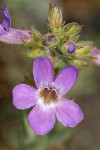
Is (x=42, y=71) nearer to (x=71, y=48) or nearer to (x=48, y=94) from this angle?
(x=71, y=48)

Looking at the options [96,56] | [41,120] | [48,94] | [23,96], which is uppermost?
[96,56]

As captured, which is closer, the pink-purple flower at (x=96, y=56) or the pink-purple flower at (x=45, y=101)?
the pink-purple flower at (x=45, y=101)

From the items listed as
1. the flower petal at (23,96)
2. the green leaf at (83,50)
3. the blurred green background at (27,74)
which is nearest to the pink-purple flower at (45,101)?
the flower petal at (23,96)

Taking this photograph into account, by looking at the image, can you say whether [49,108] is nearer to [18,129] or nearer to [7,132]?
[18,129]

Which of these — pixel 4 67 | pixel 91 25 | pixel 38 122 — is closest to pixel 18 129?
pixel 4 67

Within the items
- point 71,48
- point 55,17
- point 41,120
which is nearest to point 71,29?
point 55,17

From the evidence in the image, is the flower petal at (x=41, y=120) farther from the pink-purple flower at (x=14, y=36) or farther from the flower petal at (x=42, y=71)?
the pink-purple flower at (x=14, y=36)

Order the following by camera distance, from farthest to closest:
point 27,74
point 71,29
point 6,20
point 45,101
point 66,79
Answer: point 27,74, point 45,101, point 71,29, point 66,79, point 6,20
